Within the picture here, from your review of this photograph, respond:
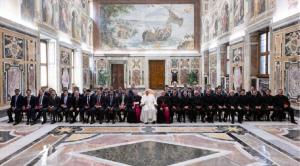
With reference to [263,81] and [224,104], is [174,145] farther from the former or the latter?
[263,81]

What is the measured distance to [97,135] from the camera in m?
6.89

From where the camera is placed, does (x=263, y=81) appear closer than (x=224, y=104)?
No

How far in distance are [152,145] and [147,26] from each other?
17838mm

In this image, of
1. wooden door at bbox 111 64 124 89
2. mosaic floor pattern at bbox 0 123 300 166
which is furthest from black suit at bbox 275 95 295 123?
wooden door at bbox 111 64 124 89

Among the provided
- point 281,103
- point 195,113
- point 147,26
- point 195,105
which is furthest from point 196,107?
point 147,26

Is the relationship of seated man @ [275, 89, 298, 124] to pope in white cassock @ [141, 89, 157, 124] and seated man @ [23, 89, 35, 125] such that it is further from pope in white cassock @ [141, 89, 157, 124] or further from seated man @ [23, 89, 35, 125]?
seated man @ [23, 89, 35, 125]

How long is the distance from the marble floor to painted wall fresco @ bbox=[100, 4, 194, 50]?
1501cm

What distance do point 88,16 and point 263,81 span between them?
15229 millimetres

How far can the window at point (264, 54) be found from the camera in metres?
11.2

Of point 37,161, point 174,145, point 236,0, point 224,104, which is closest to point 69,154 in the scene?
point 37,161

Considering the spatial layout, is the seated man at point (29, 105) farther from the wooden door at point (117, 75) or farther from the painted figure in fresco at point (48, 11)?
the wooden door at point (117, 75)

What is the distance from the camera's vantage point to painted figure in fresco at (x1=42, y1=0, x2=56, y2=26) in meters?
12.2

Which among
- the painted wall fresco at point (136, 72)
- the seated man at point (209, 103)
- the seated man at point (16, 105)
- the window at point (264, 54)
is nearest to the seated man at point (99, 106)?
the seated man at point (16, 105)

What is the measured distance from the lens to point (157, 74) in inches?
898
